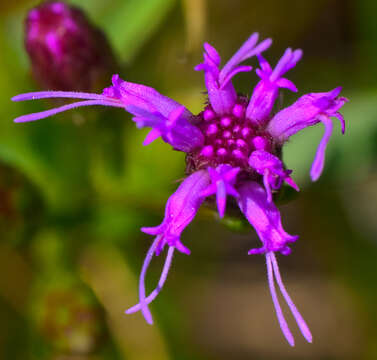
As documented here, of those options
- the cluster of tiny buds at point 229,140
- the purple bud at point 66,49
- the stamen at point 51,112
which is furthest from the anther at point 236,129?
the purple bud at point 66,49

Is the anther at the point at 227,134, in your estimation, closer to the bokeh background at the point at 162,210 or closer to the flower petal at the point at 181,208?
the flower petal at the point at 181,208

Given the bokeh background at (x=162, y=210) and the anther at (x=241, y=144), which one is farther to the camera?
the bokeh background at (x=162, y=210)

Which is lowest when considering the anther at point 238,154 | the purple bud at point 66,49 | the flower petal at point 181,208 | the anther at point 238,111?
the flower petal at point 181,208

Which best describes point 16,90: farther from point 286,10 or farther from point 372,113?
point 372,113

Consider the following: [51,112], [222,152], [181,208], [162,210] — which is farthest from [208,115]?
[162,210]

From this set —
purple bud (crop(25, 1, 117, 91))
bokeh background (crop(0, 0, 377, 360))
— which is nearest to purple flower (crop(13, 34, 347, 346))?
purple bud (crop(25, 1, 117, 91))

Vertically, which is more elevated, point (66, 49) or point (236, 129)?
point (66, 49)

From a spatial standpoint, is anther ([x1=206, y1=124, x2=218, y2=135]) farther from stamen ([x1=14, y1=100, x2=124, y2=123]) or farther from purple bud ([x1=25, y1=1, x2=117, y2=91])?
purple bud ([x1=25, y1=1, x2=117, y2=91])

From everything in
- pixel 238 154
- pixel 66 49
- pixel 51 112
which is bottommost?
pixel 238 154

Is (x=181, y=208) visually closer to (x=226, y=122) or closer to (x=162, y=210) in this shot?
(x=226, y=122)
